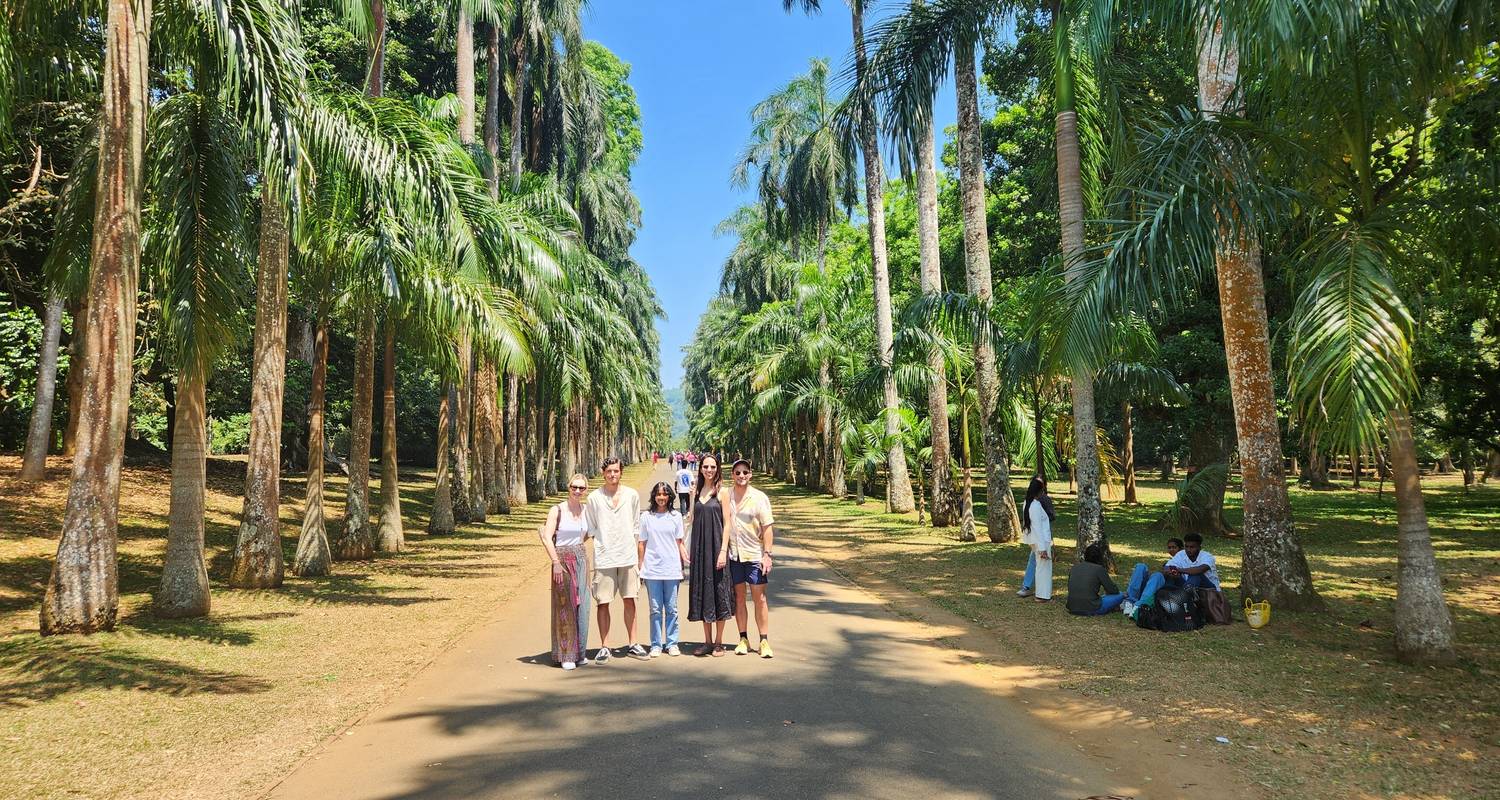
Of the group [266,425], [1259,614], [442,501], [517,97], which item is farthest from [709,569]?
[517,97]

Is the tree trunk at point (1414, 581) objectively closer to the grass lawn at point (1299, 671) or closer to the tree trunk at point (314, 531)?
the grass lawn at point (1299, 671)

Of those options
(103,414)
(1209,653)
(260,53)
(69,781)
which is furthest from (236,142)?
(1209,653)

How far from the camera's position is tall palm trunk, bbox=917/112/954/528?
21406 millimetres

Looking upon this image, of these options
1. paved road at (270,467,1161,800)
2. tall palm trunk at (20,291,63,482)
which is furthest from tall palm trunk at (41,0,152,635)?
tall palm trunk at (20,291,63,482)

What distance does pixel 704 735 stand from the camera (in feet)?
19.0

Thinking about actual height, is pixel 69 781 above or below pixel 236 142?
below

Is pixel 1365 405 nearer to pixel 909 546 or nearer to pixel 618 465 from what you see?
pixel 618 465

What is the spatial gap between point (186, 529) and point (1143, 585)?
414 inches

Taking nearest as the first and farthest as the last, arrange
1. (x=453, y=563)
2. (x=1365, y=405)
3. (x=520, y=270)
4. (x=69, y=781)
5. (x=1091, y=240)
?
1. (x=69, y=781)
2. (x=1365, y=405)
3. (x=1091, y=240)
4. (x=453, y=563)
5. (x=520, y=270)

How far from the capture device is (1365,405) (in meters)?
6.50

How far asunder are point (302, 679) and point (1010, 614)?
727 centimetres

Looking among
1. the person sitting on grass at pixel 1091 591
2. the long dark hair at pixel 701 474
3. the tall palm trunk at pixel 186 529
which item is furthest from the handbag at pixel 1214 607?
the tall palm trunk at pixel 186 529

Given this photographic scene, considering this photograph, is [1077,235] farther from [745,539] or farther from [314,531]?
[314,531]

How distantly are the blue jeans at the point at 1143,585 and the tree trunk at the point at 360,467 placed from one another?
11968 mm
